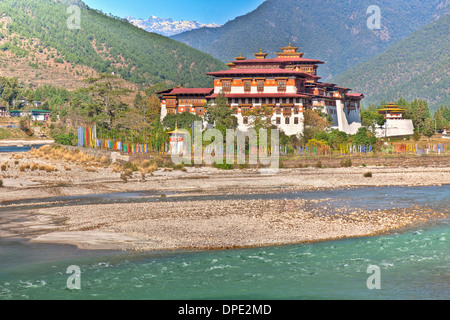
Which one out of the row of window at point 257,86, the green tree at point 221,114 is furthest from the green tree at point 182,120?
the row of window at point 257,86

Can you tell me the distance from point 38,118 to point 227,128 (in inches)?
4401

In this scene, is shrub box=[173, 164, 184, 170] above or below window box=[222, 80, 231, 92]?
below

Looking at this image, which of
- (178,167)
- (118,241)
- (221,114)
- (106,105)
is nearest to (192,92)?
(221,114)

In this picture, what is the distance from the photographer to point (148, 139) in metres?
91.7

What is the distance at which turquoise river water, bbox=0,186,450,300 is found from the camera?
21484 mm

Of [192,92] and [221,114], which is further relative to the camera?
[192,92]

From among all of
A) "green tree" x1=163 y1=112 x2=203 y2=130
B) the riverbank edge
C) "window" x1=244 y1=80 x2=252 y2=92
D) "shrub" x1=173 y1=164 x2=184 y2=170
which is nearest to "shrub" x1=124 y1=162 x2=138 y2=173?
"shrub" x1=173 y1=164 x2=184 y2=170

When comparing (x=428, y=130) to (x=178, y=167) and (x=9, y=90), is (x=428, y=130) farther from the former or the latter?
(x=9, y=90)

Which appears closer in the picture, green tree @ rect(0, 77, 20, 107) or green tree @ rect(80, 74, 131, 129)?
green tree @ rect(80, 74, 131, 129)

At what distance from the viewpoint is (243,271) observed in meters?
23.9

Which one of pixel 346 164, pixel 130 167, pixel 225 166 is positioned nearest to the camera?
pixel 130 167

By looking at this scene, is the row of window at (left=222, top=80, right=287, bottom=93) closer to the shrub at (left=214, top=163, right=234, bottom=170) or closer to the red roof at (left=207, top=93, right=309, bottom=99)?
the red roof at (left=207, top=93, right=309, bottom=99)
